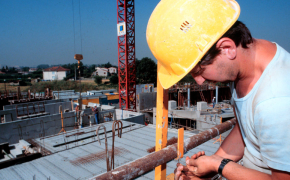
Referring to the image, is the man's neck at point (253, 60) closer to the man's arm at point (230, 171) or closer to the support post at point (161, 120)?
the man's arm at point (230, 171)

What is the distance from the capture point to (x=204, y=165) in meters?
1.26

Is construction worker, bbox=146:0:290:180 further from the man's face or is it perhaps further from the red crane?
the red crane

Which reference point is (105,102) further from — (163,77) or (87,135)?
(163,77)

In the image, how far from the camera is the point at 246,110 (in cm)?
104

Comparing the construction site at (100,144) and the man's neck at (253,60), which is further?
the construction site at (100,144)

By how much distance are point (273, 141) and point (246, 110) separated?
11.4 inches

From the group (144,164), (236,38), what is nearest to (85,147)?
(144,164)

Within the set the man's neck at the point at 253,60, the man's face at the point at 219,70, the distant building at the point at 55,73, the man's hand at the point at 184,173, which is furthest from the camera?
the distant building at the point at 55,73

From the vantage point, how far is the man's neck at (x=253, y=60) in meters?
0.95

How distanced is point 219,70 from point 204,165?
66 cm

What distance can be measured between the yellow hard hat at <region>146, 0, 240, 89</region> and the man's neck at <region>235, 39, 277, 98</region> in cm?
18

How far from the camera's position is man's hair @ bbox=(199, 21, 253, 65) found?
1.04 metres

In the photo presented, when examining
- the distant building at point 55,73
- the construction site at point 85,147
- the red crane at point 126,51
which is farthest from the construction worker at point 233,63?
the distant building at point 55,73

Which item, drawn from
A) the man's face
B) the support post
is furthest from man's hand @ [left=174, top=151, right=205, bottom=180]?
the man's face
